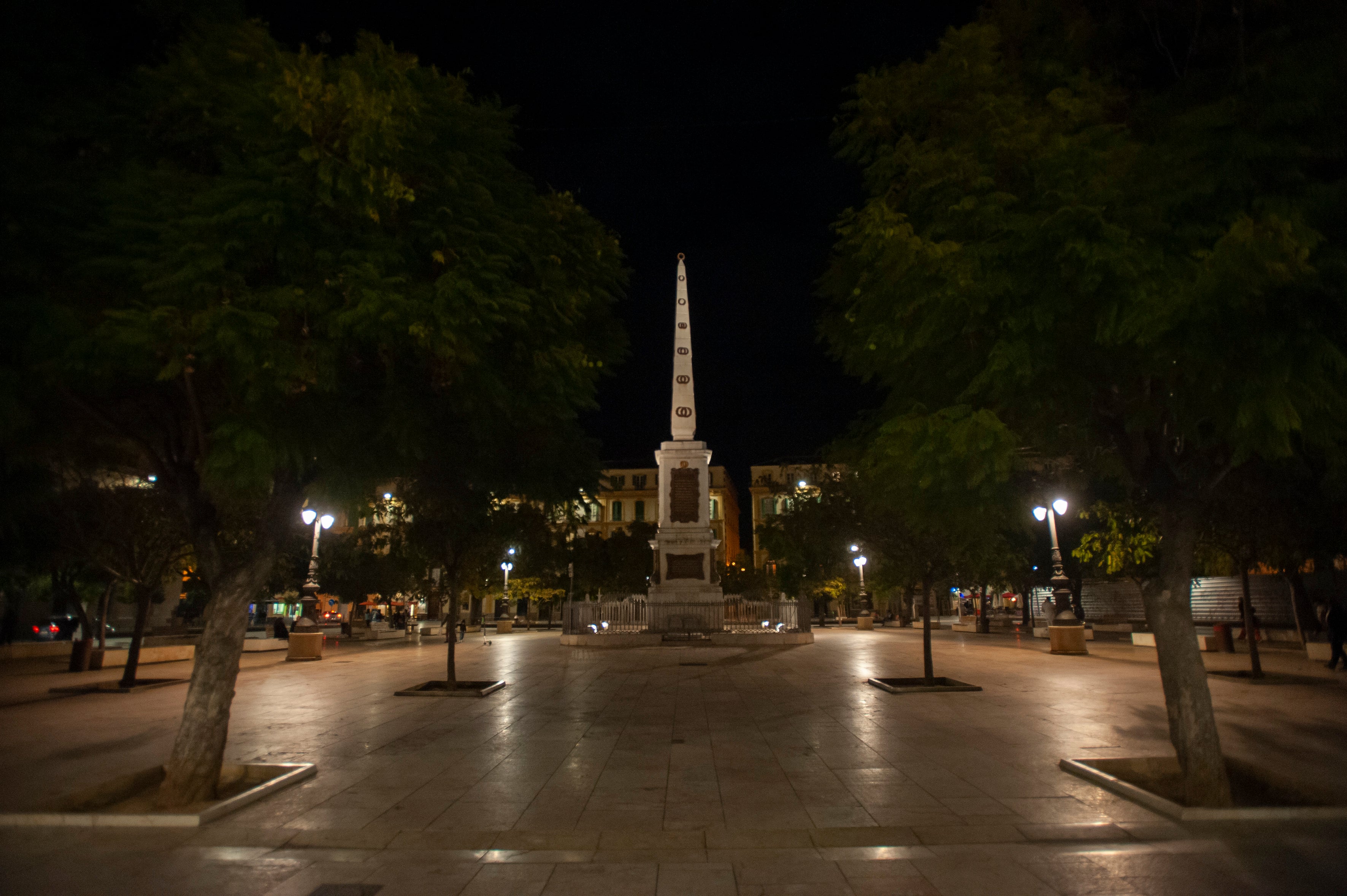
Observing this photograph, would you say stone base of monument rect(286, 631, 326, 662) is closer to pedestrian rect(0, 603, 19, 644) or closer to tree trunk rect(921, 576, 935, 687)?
pedestrian rect(0, 603, 19, 644)

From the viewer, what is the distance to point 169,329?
692 cm

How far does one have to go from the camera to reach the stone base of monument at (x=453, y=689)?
16.4 metres

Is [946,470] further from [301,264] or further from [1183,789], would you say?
[301,264]

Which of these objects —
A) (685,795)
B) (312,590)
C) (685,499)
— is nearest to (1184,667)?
(685,795)

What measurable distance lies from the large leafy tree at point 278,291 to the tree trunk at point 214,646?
19mm

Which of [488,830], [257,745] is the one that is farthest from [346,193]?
[257,745]

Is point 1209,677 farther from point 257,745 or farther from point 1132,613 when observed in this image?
point 1132,613

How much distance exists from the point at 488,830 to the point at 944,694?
11308mm

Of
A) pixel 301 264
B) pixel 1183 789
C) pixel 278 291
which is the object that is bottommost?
pixel 1183 789

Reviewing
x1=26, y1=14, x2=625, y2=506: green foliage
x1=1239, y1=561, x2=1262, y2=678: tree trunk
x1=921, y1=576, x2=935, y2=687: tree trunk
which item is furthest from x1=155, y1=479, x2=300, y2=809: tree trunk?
x1=1239, y1=561, x2=1262, y2=678: tree trunk

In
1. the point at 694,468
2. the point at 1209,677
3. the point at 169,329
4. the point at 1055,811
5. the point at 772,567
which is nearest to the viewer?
the point at 169,329

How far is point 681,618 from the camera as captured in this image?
31188mm

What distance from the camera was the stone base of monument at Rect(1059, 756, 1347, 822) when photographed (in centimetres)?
730

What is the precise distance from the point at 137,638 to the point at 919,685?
17018 mm
